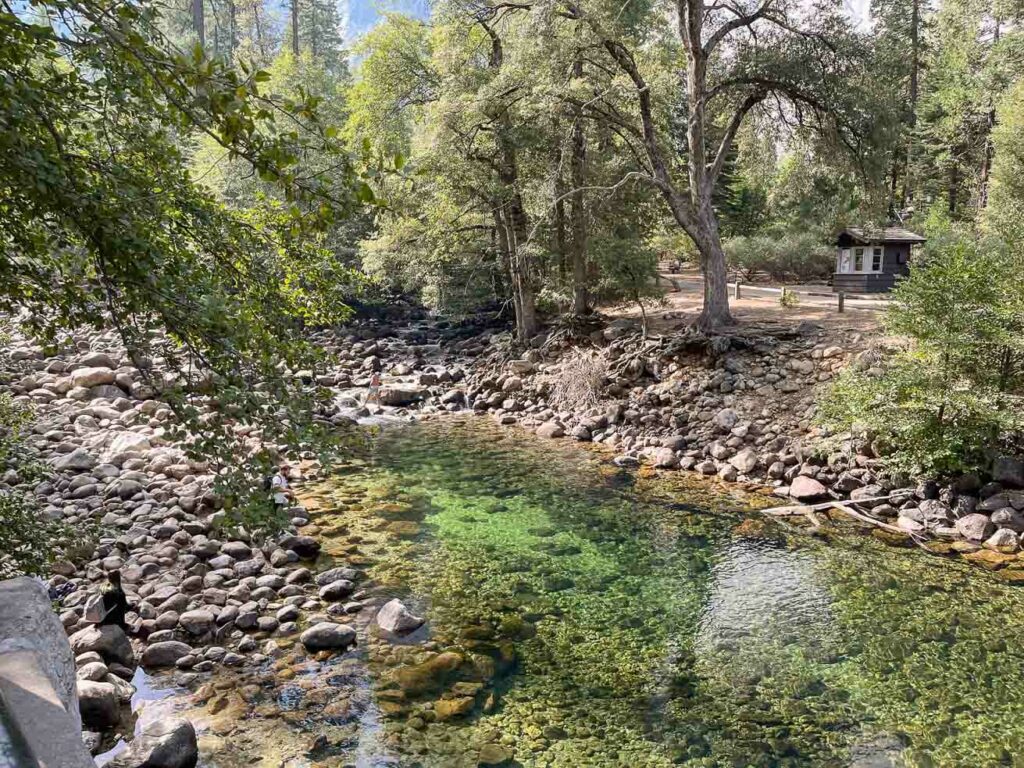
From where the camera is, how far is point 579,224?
1919 centimetres

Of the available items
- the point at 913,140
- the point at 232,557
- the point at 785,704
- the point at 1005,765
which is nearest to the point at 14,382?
the point at 232,557

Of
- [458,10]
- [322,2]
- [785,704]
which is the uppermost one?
[322,2]

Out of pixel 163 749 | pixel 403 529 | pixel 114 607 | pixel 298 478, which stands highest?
pixel 114 607

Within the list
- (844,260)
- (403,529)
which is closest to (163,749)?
(403,529)

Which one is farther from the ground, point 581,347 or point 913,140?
point 913,140

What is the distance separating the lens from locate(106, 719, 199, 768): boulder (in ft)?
16.1

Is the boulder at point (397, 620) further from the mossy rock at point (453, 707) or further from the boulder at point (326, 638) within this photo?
the mossy rock at point (453, 707)

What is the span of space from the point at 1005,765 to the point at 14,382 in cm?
1692

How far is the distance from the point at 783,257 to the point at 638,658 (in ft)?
87.6

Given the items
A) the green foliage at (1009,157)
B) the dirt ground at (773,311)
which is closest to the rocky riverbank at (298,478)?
the dirt ground at (773,311)

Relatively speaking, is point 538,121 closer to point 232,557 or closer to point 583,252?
point 583,252

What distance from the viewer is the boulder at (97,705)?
→ 5.46m

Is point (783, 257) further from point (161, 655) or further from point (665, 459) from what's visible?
point (161, 655)

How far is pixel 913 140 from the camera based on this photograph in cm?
2994
